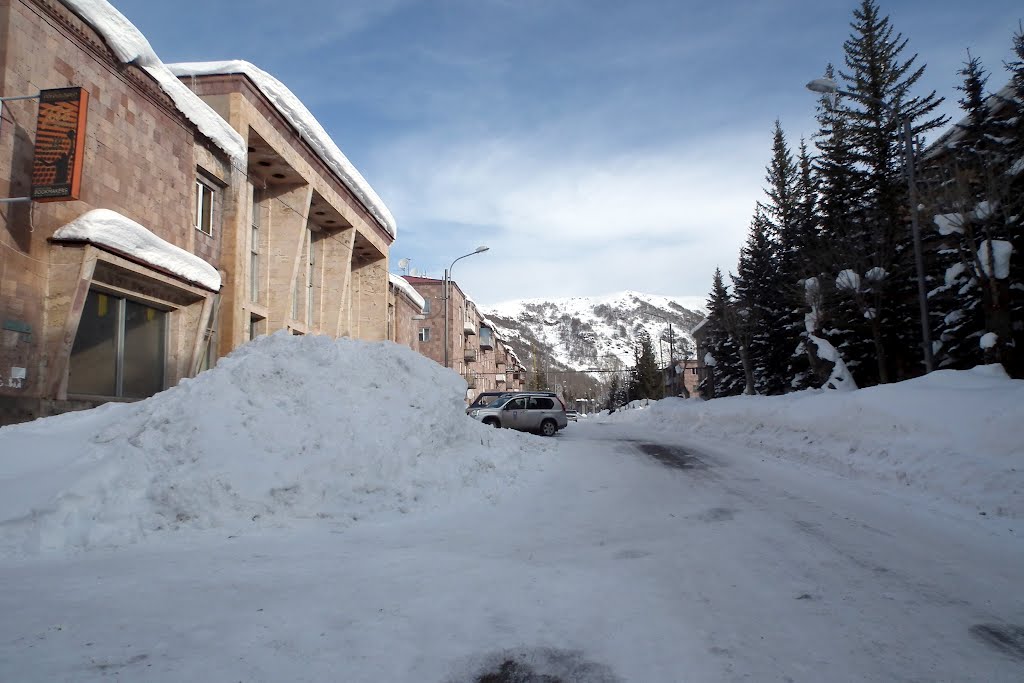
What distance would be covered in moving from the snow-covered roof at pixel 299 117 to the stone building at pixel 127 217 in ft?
0.70

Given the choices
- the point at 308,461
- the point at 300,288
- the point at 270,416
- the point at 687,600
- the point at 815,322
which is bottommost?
the point at 687,600

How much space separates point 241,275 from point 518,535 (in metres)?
14.9

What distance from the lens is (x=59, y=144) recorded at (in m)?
10.8

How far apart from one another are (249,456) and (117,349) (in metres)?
9.36

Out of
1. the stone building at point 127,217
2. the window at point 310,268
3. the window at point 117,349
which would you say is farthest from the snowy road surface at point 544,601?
the window at point 310,268

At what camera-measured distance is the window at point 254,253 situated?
21.5m

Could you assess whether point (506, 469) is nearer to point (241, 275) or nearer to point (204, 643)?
point (204, 643)

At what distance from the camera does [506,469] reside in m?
10.1

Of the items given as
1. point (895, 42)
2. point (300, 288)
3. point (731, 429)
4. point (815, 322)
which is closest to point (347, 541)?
point (731, 429)

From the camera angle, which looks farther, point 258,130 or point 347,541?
point 258,130

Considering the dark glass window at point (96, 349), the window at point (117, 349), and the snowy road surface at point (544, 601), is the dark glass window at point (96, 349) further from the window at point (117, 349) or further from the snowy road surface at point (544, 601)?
the snowy road surface at point (544, 601)

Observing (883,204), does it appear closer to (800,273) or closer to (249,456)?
(800,273)

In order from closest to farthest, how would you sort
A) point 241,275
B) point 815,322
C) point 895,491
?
point 895,491 → point 241,275 → point 815,322

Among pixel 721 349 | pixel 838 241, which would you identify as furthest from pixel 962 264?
pixel 721 349
